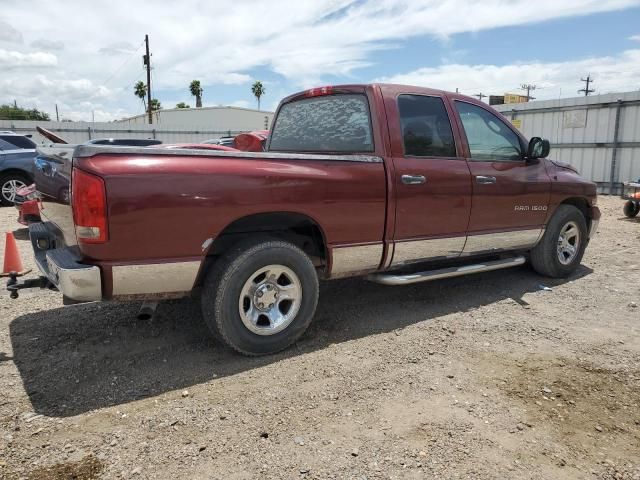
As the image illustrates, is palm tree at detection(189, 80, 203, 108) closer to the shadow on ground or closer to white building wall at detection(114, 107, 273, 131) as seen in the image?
white building wall at detection(114, 107, 273, 131)

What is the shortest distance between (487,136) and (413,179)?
125 cm

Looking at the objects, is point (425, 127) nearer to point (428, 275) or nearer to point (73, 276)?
point (428, 275)

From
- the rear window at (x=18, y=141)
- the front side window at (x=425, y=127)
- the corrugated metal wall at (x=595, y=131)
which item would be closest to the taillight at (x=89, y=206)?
the front side window at (x=425, y=127)

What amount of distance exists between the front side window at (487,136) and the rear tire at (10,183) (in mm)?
10191

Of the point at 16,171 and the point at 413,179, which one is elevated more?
the point at 413,179

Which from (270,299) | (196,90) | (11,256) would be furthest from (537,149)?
(196,90)

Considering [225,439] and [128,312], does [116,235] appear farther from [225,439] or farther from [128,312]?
[128,312]

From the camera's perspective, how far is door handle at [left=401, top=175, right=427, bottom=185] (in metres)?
4.04

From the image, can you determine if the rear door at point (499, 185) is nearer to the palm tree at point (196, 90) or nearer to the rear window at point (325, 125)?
the rear window at point (325, 125)

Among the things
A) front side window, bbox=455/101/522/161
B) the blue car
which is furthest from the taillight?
the blue car

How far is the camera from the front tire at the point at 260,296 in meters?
3.36

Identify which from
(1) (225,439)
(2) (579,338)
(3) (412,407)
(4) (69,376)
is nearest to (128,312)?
(4) (69,376)

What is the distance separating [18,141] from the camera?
37.1ft

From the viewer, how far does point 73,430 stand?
107 inches
